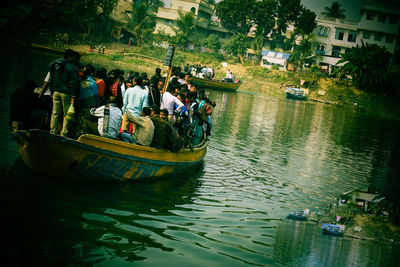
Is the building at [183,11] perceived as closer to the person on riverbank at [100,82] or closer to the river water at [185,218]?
the river water at [185,218]

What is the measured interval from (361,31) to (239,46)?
→ 17811mm

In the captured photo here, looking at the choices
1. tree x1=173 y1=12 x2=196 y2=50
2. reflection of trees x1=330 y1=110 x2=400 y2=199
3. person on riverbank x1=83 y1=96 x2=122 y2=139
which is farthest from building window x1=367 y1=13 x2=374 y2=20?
person on riverbank x1=83 y1=96 x2=122 y2=139

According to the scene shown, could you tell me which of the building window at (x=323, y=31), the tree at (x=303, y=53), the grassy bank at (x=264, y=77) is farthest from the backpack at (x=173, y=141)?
the building window at (x=323, y=31)

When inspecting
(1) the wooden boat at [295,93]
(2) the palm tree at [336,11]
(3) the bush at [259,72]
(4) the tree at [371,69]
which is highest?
(2) the palm tree at [336,11]

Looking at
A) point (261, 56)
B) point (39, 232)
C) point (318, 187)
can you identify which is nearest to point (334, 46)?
point (261, 56)

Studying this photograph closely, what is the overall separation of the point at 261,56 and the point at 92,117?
55.2 m

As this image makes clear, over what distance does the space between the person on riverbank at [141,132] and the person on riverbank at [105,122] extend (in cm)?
36

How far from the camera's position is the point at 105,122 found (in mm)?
8055

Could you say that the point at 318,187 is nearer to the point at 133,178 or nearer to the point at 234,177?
the point at 234,177

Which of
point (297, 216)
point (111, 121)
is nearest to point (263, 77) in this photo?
point (297, 216)

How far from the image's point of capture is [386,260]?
276 inches

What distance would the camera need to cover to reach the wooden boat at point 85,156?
7.25 meters

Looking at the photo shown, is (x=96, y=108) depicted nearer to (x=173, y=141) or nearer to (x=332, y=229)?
(x=173, y=141)

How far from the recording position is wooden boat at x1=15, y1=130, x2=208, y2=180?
23.8 ft
